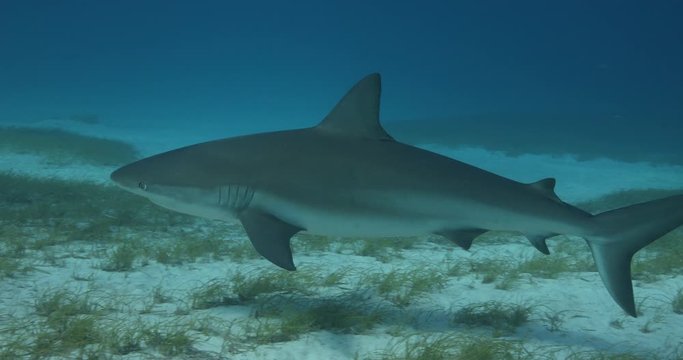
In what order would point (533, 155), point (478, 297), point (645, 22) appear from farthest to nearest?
point (645, 22) < point (533, 155) < point (478, 297)

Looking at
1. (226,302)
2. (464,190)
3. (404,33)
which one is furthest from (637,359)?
(404,33)

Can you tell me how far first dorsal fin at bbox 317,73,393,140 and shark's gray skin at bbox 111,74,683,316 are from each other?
208mm

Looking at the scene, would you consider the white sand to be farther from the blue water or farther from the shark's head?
the blue water

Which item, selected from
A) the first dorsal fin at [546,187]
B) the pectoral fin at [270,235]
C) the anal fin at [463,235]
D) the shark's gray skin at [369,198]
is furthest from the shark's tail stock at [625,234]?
the pectoral fin at [270,235]

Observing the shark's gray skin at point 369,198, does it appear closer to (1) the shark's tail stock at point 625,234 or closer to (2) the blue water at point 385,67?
(1) the shark's tail stock at point 625,234

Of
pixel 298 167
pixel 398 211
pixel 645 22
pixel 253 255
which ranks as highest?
pixel 645 22

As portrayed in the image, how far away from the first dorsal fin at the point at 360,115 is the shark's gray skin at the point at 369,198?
21cm

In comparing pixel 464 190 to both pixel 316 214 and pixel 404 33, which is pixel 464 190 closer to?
pixel 316 214

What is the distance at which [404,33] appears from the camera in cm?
14675

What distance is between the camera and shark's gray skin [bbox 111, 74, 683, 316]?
3914 mm

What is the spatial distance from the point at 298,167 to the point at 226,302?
1.51m

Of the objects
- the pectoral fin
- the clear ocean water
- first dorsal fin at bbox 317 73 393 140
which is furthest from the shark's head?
first dorsal fin at bbox 317 73 393 140

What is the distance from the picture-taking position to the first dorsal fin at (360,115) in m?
4.44

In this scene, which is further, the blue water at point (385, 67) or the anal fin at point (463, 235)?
the blue water at point (385, 67)
